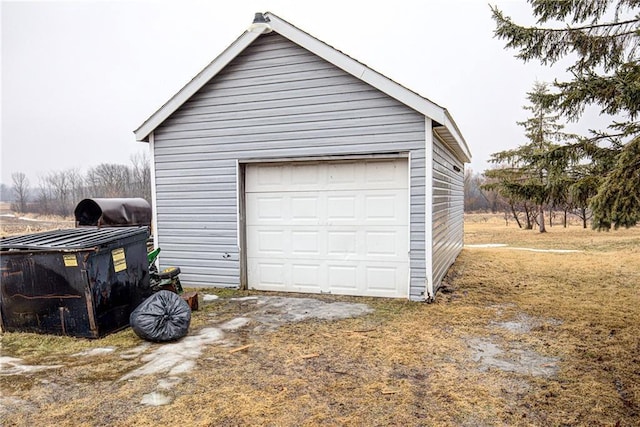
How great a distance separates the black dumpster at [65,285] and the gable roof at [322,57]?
9.88 ft

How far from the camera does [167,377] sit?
351 cm

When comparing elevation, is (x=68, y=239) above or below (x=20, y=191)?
below

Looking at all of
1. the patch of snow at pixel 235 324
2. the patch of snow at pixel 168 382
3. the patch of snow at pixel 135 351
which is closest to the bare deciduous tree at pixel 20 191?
the patch of snow at pixel 235 324

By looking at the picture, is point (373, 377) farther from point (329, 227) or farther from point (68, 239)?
point (68, 239)

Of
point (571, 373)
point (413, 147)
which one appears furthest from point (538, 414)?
point (413, 147)

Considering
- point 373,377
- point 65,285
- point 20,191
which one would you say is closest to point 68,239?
point 65,285

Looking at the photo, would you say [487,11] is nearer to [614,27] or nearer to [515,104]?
[614,27]

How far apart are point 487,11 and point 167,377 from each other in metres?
6.88

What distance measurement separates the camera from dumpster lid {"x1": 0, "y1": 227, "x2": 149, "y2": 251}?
455cm

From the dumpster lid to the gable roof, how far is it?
8.84 feet

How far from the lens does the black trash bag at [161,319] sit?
4.38m

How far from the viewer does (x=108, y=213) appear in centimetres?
1013

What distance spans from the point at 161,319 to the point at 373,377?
246 centimetres

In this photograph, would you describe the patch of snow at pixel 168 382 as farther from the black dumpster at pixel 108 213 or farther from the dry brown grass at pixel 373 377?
the black dumpster at pixel 108 213
